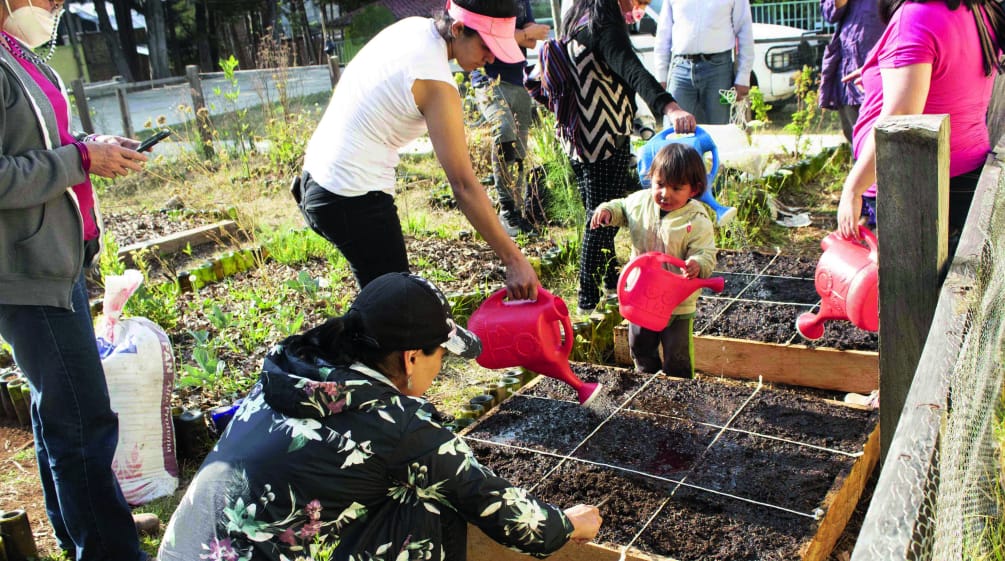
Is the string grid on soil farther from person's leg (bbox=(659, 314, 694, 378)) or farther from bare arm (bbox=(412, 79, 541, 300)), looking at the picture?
bare arm (bbox=(412, 79, 541, 300))

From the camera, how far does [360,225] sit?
2.65 metres

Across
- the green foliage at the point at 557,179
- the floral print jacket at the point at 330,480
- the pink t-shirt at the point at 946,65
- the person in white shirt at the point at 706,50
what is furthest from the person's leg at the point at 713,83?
the floral print jacket at the point at 330,480

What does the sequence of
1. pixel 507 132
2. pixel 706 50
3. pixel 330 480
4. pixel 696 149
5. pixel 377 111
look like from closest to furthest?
pixel 330 480 → pixel 377 111 → pixel 696 149 → pixel 706 50 → pixel 507 132

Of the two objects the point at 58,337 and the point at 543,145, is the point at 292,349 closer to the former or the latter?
the point at 58,337

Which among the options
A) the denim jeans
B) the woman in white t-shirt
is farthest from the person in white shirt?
the woman in white t-shirt

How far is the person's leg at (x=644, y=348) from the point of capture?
11.0 feet

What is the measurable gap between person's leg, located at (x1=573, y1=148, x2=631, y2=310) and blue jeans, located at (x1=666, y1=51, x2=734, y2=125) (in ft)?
5.26

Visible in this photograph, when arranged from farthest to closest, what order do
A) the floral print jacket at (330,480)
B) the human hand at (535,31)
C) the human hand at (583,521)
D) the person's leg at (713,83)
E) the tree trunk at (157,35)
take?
the tree trunk at (157,35) < the person's leg at (713,83) < the human hand at (535,31) < the human hand at (583,521) < the floral print jacket at (330,480)

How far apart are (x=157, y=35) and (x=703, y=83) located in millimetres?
18616

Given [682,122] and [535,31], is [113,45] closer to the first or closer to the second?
[535,31]

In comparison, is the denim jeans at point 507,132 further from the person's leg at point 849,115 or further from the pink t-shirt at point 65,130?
the pink t-shirt at point 65,130

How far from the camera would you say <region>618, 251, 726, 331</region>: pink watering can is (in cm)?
286

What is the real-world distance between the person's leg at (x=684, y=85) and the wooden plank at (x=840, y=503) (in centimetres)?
313

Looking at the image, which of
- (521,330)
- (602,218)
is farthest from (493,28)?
(602,218)
